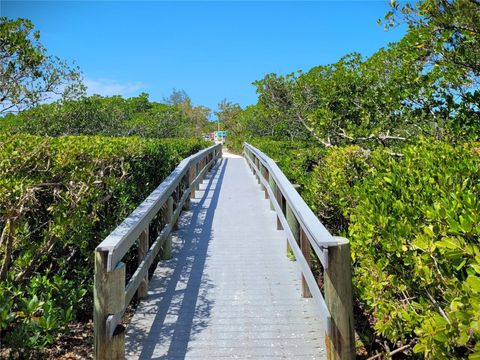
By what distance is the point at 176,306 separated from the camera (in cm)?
359

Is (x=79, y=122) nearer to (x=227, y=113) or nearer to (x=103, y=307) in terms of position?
(x=103, y=307)

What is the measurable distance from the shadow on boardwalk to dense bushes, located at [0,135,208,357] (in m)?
0.55

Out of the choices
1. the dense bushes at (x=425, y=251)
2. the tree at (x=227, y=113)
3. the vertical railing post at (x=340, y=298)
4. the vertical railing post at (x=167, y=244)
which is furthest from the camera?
the tree at (x=227, y=113)

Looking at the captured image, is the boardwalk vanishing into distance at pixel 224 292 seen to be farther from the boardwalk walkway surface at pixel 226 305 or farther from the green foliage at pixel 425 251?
the green foliage at pixel 425 251

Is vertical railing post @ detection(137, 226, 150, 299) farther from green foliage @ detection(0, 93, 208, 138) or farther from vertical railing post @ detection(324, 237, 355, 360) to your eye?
green foliage @ detection(0, 93, 208, 138)

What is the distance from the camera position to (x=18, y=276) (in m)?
2.82

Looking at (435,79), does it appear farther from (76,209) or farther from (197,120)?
(197,120)

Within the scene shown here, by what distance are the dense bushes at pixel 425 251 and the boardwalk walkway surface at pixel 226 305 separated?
76 cm

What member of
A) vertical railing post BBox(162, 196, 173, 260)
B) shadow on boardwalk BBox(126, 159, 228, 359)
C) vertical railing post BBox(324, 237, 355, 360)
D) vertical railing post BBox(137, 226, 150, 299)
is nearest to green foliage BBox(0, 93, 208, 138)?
vertical railing post BBox(162, 196, 173, 260)

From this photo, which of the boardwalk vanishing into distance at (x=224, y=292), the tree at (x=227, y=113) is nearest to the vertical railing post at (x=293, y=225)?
the boardwalk vanishing into distance at (x=224, y=292)

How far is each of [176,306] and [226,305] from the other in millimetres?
468

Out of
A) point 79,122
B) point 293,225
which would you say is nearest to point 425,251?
point 293,225

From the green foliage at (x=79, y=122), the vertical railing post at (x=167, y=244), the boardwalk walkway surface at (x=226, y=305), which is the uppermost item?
the green foliage at (x=79, y=122)

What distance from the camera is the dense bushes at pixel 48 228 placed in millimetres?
2514
